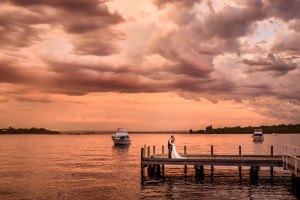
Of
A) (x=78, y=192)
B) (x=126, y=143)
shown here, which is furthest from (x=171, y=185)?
(x=126, y=143)

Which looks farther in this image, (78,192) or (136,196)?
(78,192)

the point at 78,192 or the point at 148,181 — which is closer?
the point at 78,192

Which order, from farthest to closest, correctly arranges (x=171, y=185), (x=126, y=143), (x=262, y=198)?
1. (x=126, y=143)
2. (x=171, y=185)
3. (x=262, y=198)

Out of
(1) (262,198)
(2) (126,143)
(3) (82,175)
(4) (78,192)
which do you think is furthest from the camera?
(2) (126,143)

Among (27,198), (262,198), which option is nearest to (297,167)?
(262,198)

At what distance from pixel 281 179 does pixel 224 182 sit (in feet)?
21.7

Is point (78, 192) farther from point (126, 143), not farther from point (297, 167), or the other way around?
point (126, 143)

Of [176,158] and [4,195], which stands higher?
[176,158]

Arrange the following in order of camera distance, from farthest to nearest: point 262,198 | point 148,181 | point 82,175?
point 82,175
point 148,181
point 262,198

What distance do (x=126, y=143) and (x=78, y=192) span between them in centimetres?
7571

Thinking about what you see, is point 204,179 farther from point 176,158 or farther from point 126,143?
point 126,143

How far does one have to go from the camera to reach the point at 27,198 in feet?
84.5

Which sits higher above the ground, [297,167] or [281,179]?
[297,167]

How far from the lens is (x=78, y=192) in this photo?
1089 inches
